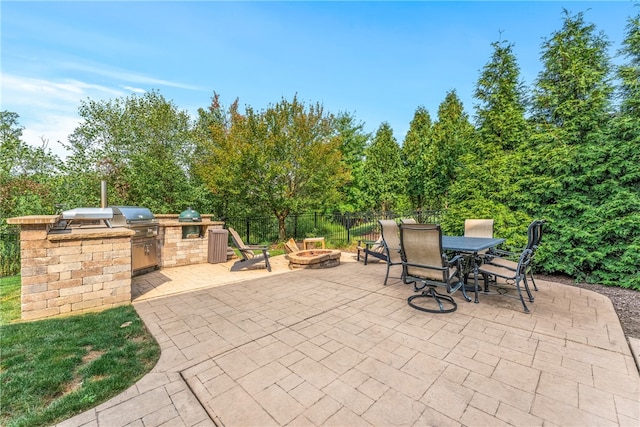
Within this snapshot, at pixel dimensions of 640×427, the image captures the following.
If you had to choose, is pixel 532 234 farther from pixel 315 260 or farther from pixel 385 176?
pixel 385 176

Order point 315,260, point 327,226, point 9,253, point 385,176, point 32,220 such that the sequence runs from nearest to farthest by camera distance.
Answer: point 32,220, point 315,260, point 9,253, point 327,226, point 385,176

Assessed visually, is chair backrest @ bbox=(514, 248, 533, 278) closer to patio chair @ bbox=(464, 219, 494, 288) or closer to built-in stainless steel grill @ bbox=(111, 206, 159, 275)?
patio chair @ bbox=(464, 219, 494, 288)

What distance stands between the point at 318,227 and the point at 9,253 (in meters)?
Answer: 9.65

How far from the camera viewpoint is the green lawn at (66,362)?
1838 mm

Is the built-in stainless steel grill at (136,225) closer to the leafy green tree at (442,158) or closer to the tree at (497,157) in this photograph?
the tree at (497,157)

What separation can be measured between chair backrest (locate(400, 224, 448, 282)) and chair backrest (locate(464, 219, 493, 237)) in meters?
2.47

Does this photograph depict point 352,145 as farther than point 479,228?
Yes

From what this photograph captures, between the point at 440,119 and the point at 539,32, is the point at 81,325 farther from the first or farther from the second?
the point at 440,119

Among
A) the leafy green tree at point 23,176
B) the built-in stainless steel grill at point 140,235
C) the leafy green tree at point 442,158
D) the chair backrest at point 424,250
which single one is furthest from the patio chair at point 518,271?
the leafy green tree at point 23,176

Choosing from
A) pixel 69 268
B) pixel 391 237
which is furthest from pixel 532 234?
pixel 69 268

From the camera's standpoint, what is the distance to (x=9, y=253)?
655 cm

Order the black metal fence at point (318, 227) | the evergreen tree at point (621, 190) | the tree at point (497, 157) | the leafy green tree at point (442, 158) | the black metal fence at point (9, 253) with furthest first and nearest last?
the leafy green tree at point (442, 158)
the black metal fence at point (318, 227)
the black metal fence at point (9, 253)
the tree at point (497, 157)
the evergreen tree at point (621, 190)

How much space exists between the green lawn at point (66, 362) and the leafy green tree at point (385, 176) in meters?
12.1

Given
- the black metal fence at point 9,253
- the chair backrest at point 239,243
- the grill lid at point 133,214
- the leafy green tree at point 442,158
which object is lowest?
the black metal fence at point 9,253
